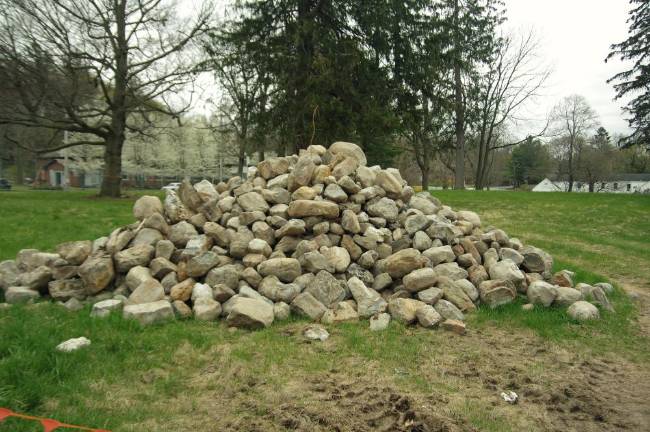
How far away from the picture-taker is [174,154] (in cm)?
4353

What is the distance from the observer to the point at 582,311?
5.01 meters

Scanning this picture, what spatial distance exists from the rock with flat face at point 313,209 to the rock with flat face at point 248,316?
1.57m

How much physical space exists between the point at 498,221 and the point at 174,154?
3627 cm

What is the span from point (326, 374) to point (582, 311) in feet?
Answer: 11.1

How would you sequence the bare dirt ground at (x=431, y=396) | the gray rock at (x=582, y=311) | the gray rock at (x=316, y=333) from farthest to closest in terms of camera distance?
1. the gray rock at (x=582, y=311)
2. the gray rock at (x=316, y=333)
3. the bare dirt ground at (x=431, y=396)

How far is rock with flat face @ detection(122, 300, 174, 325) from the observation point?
426 centimetres

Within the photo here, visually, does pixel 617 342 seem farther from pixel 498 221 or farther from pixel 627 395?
pixel 498 221

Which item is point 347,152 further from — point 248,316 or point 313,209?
point 248,316

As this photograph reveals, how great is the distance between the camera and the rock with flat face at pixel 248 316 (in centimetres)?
434

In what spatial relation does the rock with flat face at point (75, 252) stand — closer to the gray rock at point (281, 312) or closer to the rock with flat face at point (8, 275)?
the rock with flat face at point (8, 275)

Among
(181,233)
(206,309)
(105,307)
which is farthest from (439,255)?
(105,307)

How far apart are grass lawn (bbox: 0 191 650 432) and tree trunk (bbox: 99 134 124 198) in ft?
45.6

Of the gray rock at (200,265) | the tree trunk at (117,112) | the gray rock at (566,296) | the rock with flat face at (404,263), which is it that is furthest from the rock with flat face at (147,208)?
the tree trunk at (117,112)

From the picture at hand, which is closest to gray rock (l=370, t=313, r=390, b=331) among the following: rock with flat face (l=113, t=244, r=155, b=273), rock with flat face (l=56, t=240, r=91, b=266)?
rock with flat face (l=113, t=244, r=155, b=273)
